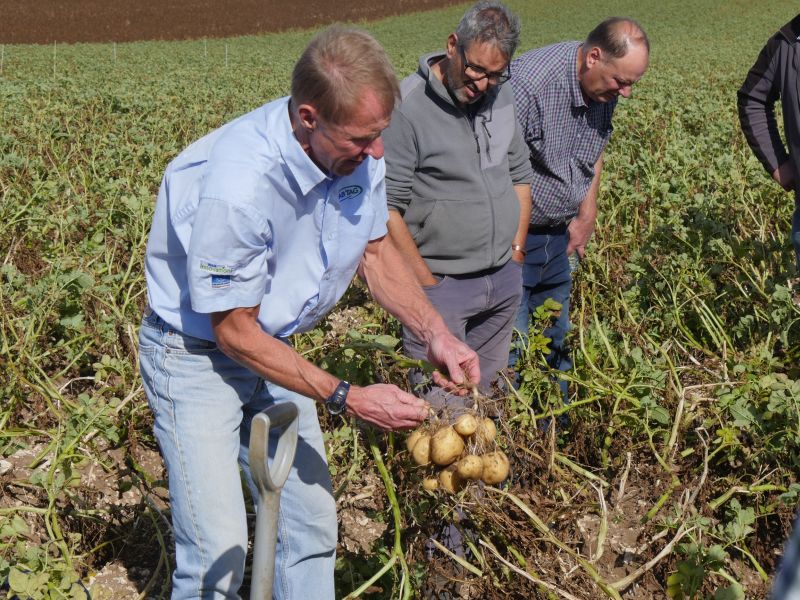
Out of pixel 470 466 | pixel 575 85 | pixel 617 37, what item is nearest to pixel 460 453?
pixel 470 466

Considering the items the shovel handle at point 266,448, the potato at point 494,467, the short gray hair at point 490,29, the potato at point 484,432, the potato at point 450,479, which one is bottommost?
the potato at point 450,479

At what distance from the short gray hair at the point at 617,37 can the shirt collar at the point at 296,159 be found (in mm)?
1688

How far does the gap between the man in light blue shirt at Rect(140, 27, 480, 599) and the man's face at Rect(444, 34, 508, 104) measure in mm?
609

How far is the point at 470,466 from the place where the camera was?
7.45ft

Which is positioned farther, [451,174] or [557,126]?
[557,126]

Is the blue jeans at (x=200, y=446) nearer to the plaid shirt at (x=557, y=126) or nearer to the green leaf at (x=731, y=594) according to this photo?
the green leaf at (x=731, y=594)

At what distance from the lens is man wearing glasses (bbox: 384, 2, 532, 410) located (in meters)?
2.82

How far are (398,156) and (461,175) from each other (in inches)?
8.7

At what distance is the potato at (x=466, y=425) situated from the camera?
2.30 m

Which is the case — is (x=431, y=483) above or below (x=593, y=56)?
below

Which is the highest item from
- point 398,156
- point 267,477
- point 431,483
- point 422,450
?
point 398,156

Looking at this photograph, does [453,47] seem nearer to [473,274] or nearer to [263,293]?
[473,274]

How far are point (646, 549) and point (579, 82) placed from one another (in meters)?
1.66

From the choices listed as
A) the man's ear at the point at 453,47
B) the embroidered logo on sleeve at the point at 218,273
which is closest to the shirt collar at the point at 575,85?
the man's ear at the point at 453,47
